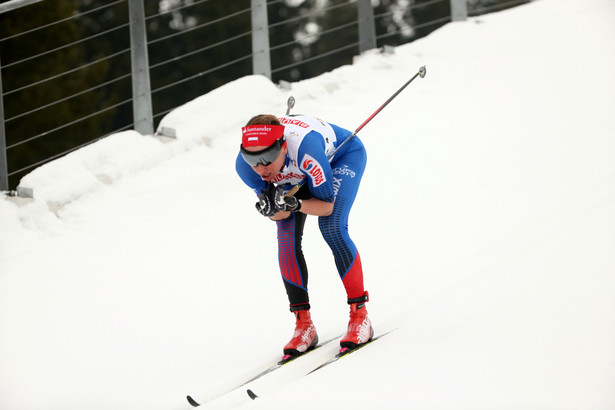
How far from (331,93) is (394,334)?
4.18 meters

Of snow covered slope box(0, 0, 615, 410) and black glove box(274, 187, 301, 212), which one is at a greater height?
black glove box(274, 187, 301, 212)

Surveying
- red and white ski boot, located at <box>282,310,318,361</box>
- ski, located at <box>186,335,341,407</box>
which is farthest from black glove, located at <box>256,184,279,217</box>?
ski, located at <box>186,335,341,407</box>

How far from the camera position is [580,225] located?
5.16 m

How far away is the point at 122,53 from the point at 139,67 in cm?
1230

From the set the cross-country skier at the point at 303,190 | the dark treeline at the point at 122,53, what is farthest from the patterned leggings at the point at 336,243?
the dark treeline at the point at 122,53

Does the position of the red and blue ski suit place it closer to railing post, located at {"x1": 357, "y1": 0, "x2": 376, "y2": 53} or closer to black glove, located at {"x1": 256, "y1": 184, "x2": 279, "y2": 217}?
black glove, located at {"x1": 256, "y1": 184, "x2": 279, "y2": 217}

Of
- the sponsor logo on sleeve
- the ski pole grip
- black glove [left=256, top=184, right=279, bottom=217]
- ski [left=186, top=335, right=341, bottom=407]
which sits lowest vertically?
ski [left=186, top=335, right=341, bottom=407]

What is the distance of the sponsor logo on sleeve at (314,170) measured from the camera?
3758 millimetres

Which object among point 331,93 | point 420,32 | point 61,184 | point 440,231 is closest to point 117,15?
point 420,32

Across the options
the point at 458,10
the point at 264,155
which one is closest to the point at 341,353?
the point at 264,155

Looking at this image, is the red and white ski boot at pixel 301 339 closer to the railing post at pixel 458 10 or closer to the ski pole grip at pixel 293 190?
the ski pole grip at pixel 293 190

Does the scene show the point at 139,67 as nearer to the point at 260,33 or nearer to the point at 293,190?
the point at 260,33

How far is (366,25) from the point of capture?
8844 mm

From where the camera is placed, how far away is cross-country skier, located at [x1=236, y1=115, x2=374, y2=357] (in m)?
3.72
